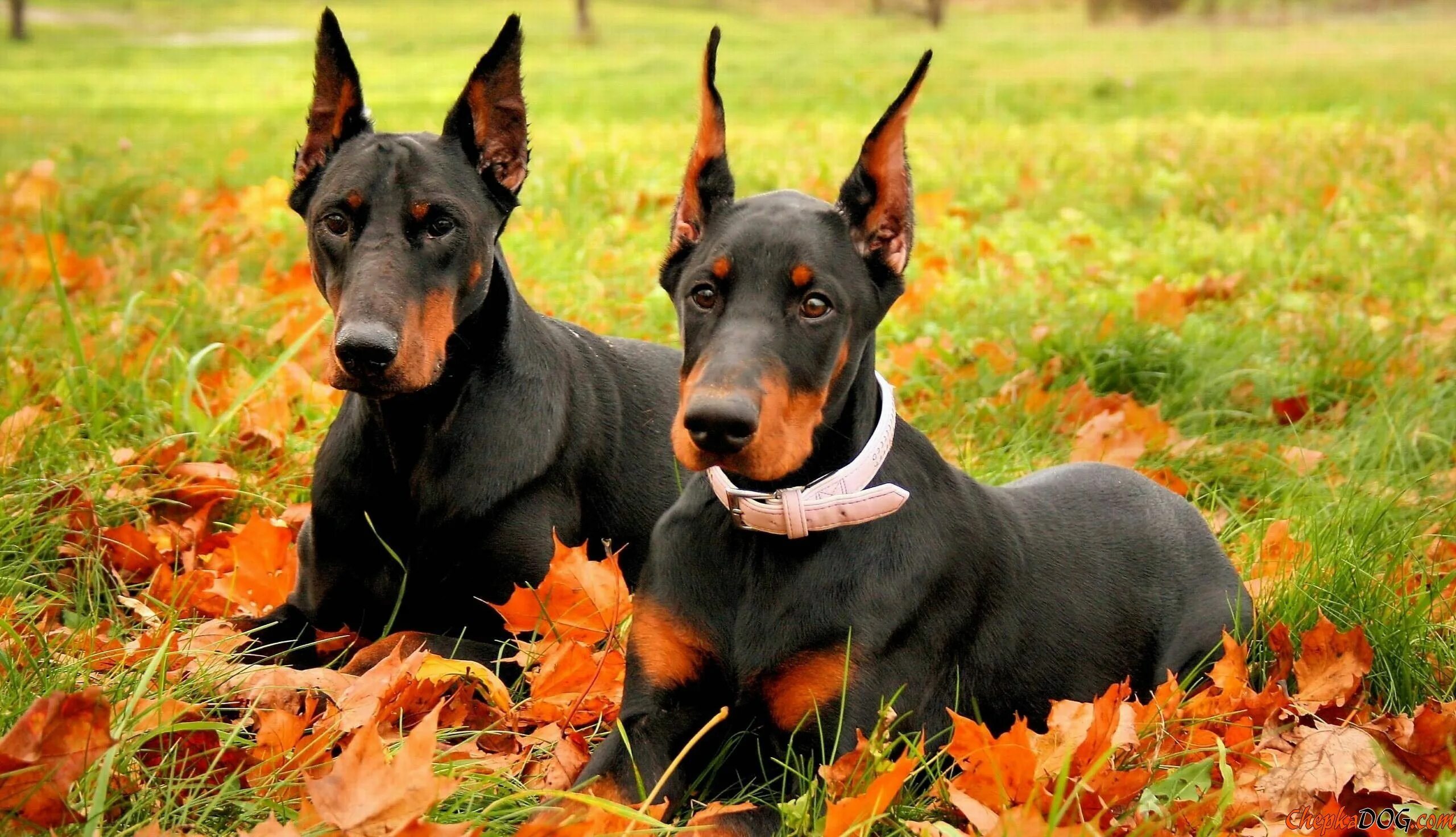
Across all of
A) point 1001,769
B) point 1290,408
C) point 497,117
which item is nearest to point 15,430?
point 497,117

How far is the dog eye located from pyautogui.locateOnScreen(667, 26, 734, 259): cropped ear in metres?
0.75

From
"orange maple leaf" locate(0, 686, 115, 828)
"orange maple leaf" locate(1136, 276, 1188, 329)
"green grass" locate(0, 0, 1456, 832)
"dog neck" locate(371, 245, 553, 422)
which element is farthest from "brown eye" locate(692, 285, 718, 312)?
"orange maple leaf" locate(1136, 276, 1188, 329)

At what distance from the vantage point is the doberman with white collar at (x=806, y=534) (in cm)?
275

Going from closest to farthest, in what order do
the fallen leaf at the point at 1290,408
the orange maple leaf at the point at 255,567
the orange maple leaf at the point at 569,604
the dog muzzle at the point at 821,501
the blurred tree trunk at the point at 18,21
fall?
the dog muzzle at the point at 821,501 → the orange maple leaf at the point at 569,604 → the orange maple leaf at the point at 255,567 → the fallen leaf at the point at 1290,408 → the blurred tree trunk at the point at 18,21

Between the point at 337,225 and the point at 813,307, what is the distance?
1.46 meters

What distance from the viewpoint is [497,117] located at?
3.89 meters

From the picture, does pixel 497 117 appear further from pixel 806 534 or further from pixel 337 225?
pixel 806 534

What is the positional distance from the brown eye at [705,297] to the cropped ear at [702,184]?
0.23 meters

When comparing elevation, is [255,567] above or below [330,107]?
below

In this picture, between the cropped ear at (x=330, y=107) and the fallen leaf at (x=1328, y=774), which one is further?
the cropped ear at (x=330, y=107)

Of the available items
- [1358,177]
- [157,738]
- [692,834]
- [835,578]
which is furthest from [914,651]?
[1358,177]

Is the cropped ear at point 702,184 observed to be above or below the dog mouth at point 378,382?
above

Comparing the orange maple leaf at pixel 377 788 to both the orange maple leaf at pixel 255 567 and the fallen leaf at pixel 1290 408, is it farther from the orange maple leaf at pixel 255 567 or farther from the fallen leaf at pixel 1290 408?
the fallen leaf at pixel 1290 408

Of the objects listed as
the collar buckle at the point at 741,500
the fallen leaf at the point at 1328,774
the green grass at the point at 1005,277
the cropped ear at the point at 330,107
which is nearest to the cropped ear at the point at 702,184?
the collar buckle at the point at 741,500
